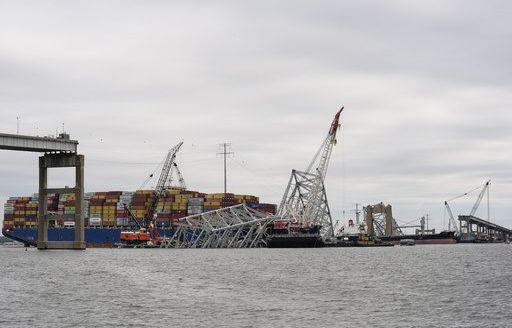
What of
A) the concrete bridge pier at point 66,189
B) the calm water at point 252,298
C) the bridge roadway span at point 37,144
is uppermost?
the bridge roadway span at point 37,144

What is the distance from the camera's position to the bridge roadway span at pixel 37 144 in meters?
145

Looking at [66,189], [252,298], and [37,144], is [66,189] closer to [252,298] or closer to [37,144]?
[37,144]

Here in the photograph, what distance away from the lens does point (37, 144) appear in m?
151

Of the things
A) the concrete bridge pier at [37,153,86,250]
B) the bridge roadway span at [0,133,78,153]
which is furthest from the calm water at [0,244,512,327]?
the concrete bridge pier at [37,153,86,250]

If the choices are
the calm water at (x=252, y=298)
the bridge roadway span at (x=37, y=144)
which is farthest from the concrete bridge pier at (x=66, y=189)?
the calm water at (x=252, y=298)

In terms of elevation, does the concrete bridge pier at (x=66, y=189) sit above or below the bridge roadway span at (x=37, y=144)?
below

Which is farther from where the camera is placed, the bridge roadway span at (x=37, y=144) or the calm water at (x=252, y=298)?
the bridge roadway span at (x=37, y=144)

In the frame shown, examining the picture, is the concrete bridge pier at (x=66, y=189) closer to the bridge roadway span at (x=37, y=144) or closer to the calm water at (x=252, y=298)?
the bridge roadway span at (x=37, y=144)

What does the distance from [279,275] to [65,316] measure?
131 feet

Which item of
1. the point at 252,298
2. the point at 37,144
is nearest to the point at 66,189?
the point at 37,144

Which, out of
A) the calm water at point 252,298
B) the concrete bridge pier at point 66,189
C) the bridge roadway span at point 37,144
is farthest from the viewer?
the concrete bridge pier at point 66,189

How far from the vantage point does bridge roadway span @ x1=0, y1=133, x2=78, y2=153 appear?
145 m

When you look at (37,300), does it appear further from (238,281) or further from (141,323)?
(238,281)

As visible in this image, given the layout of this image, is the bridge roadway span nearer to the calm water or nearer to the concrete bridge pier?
the concrete bridge pier
